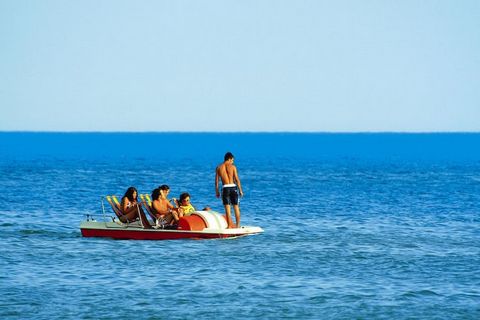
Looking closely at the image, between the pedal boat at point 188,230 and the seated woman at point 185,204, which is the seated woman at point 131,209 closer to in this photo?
the pedal boat at point 188,230

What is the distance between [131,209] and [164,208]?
832 mm

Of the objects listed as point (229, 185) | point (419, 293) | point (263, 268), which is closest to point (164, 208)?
point (229, 185)

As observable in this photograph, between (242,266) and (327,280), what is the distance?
2355mm

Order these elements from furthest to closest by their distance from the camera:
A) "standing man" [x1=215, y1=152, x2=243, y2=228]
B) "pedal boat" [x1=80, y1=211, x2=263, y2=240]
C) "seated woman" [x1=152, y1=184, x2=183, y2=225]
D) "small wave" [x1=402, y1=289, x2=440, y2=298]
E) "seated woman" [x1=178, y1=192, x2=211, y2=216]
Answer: "standing man" [x1=215, y1=152, x2=243, y2=228], "seated woman" [x1=178, y1=192, x2=211, y2=216], "pedal boat" [x1=80, y1=211, x2=263, y2=240], "seated woman" [x1=152, y1=184, x2=183, y2=225], "small wave" [x1=402, y1=289, x2=440, y2=298]

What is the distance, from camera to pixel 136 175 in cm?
7156

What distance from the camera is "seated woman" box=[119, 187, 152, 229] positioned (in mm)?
26297

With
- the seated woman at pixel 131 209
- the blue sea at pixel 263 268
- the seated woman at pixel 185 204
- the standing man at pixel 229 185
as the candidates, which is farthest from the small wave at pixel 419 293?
the seated woman at pixel 131 209

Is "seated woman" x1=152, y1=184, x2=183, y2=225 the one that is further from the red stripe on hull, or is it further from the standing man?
the standing man

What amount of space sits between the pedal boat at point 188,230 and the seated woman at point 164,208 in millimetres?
217

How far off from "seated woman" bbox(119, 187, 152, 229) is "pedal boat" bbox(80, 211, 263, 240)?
167 mm

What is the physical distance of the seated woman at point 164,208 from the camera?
26.1 m

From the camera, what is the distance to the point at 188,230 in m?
26.1

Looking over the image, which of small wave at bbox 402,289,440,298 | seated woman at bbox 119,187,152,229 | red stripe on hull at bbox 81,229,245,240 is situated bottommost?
small wave at bbox 402,289,440,298

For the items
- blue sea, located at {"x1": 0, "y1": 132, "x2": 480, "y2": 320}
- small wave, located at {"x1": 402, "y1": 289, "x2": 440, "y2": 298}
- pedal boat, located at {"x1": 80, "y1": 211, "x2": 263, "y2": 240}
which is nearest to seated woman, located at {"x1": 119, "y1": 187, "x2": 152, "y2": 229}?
pedal boat, located at {"x1": 80, "y1": 211, "x2": 263, "y2": 240}
